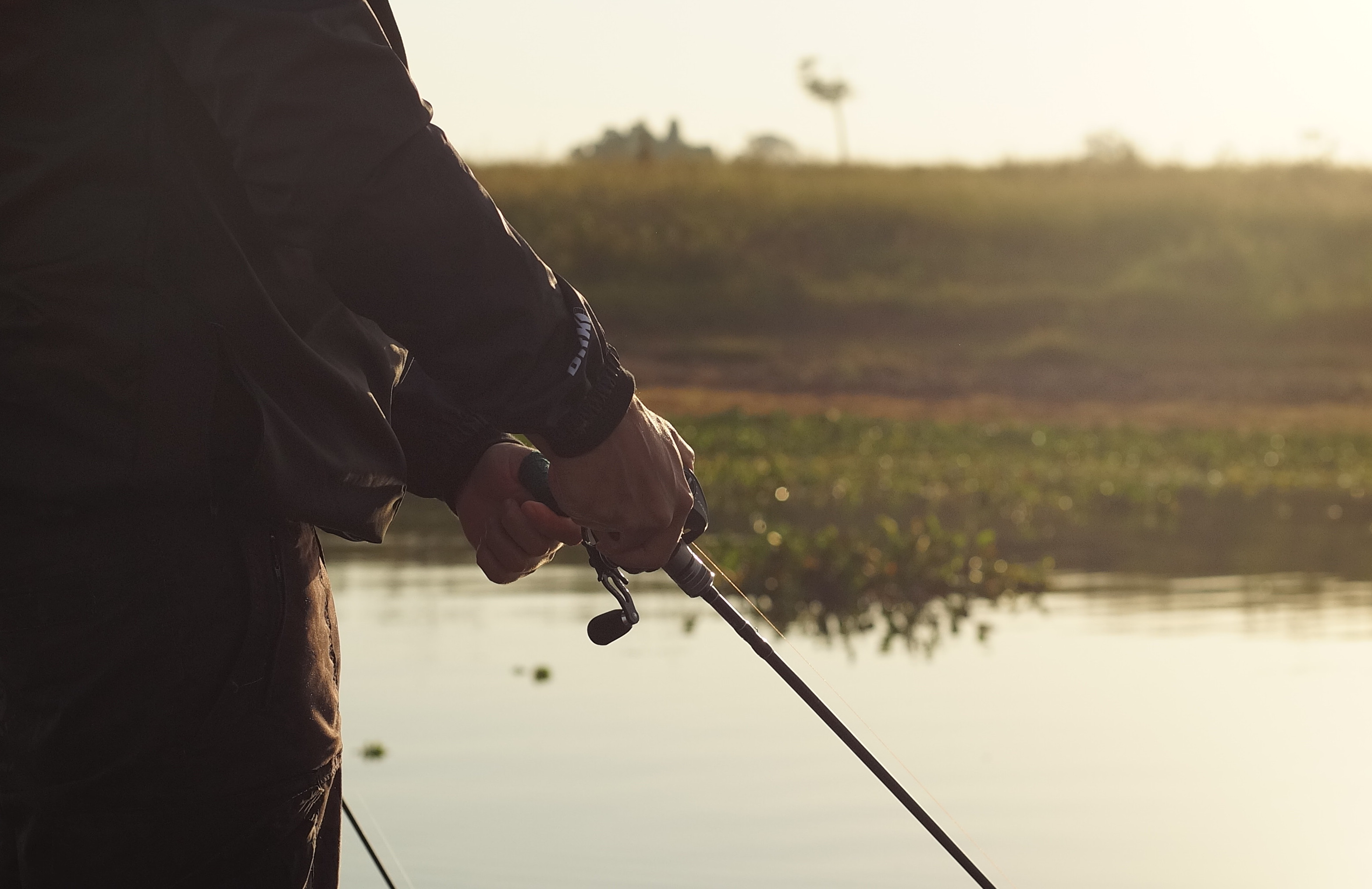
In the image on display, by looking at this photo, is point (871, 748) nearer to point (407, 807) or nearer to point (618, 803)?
point (618, 803)

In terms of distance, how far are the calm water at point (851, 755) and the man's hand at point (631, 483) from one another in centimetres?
193

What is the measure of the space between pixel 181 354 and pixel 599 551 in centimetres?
62

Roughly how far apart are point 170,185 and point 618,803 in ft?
8.65

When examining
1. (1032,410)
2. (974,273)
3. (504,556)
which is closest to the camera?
(504,556)

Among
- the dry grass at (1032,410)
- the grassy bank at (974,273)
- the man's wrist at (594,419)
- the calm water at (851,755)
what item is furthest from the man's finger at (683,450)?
the grassy bank at (974,273)

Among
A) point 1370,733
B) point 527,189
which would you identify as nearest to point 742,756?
point 1370,733

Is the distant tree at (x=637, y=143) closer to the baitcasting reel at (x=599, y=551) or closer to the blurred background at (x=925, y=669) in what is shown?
the blurred background at (x=925, y=669)

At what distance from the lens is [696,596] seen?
2076mm

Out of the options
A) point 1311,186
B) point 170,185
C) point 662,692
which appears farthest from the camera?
point 1311,186

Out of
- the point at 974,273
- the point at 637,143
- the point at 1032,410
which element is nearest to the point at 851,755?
the point at 1032,410

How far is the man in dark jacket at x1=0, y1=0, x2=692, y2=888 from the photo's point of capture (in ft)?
5.12

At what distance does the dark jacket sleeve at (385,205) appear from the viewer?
1.53 metres

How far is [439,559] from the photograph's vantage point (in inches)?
312

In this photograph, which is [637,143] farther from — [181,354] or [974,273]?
[181,354]
